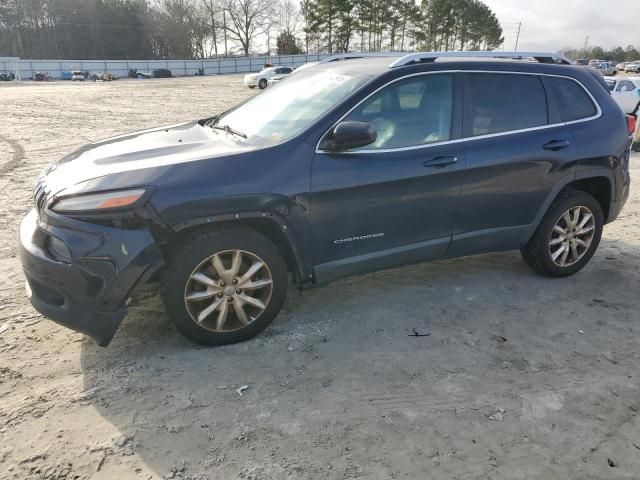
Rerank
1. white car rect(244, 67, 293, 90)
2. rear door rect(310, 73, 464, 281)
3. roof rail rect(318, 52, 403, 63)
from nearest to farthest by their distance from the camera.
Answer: rear door rect(310, 73, 464, 281), roof rail rect(318, 52, 403, 63), white car rect(244, 67, 293, 90)

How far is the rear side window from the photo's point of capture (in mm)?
4273

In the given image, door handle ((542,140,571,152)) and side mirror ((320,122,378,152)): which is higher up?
side mirror ((320,122,378,152))

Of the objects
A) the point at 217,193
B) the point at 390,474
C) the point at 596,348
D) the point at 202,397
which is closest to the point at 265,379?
the point at 202,397

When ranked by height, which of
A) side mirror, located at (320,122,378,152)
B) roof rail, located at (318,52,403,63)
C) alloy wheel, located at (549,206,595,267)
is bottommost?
alloy wheel, located at (549,206,595,267)

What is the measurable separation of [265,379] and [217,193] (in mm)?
1163

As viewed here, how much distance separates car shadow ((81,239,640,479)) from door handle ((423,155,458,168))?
1.12 m

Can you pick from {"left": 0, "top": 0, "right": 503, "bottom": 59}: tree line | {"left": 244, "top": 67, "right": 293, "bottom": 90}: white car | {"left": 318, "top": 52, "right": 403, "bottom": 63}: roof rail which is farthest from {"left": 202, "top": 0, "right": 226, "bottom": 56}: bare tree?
{"left": 318, "top": 52, "right": 403, "bottom": 63}: roof rail

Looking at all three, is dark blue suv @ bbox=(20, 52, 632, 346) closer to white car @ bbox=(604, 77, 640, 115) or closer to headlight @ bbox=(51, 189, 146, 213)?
headlight @ bbox=(51, 189, 146, 213)

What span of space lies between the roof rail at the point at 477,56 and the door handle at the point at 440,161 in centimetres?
74

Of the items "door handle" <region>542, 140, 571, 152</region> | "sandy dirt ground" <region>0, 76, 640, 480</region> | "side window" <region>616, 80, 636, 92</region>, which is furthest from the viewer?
"side window" <region>616, 80, 636, 92</region>

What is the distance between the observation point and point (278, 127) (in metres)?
3.61

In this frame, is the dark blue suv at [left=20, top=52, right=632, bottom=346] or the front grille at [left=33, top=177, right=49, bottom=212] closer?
the dark blue suv at [left=20, top=52, right=632, bottom=346]

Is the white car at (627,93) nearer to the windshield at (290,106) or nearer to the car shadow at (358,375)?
the car shadow at (358,375)

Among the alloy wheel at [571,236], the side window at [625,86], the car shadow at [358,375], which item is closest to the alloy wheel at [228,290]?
the car shadow at [358,375]
